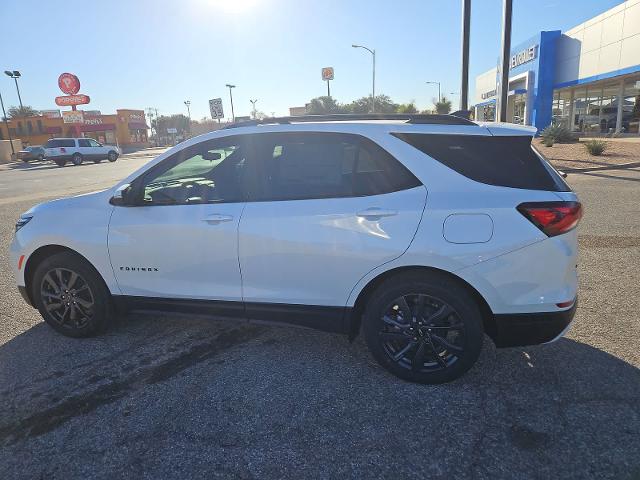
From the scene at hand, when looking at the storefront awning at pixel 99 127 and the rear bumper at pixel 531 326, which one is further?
the storefront awning at pixel 99 127

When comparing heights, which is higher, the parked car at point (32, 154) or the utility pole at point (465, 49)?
the utility pole at point (465, 49)

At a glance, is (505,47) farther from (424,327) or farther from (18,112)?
(18,112)

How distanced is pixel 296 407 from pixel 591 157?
61.3ft

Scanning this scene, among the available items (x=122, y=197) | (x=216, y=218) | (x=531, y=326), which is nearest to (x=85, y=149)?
(x=122, y=197)

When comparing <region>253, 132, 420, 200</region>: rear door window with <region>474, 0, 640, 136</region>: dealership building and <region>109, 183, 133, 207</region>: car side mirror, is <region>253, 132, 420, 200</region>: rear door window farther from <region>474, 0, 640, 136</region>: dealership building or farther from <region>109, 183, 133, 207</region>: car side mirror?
<region>474, 0, 640, 136</region>: dealership building

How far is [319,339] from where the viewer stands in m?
3.81

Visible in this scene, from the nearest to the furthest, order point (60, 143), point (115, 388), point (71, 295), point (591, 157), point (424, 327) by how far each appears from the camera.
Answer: point (424, 327)
point (115, 388)
point (71, 295)
point (591, 157)
point (60, 143)

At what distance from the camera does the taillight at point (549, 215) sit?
2734 millimetres

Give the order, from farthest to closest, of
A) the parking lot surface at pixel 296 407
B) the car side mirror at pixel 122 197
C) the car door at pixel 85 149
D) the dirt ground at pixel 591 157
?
the car door at pixel 85 149 → the dirt ground at pixel 591 157 → the car side mirror at pixel 122 197 → the parking lot surface at pixel 296 407

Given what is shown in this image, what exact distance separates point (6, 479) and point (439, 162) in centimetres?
298

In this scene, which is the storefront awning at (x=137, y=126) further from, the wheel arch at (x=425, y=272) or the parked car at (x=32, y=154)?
the wheel arch at (x=425, y=272)

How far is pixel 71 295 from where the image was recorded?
3.78 meters

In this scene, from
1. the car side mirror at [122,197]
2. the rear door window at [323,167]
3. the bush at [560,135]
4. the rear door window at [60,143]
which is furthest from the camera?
the rear door window at [60,143]

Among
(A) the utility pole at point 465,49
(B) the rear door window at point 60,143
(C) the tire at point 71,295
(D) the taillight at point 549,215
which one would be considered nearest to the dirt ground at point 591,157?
(A) the utility pole at point 465,49
